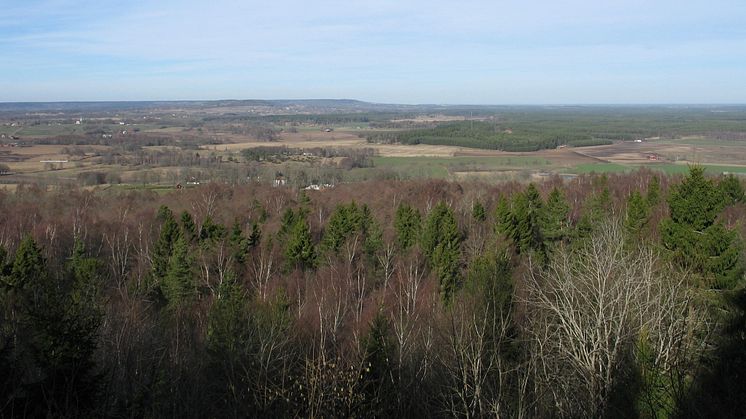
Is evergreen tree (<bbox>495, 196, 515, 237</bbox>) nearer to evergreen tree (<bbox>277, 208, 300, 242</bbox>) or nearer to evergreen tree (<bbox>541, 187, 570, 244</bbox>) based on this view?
evergreen tree (<bbox>541, 187, 570, 244</bbox>)

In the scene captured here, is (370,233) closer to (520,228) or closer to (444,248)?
(444,248)

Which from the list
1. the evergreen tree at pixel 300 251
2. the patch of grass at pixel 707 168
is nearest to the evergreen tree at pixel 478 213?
the evergreen tree at pixel 300 251

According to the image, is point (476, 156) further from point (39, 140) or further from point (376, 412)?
point (376, 412)

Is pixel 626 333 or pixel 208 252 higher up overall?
pixel 626 333

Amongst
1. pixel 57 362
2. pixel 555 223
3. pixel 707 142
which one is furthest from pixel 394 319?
pixel 707 142

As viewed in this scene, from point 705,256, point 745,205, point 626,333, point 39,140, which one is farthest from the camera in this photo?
point 39,140

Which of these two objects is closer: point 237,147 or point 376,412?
point 376,412

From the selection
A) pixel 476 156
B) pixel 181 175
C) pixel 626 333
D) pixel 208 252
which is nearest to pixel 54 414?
pixel 626 333
